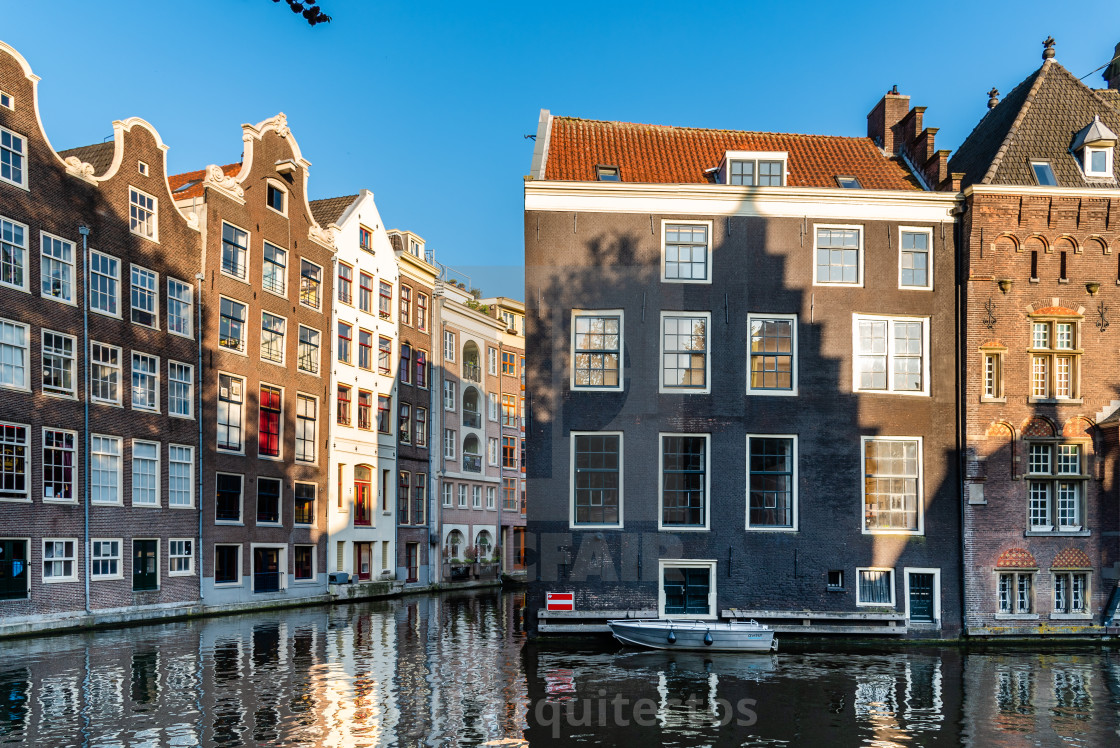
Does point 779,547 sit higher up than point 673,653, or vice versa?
point 779,547

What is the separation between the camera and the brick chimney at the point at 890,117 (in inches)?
1398

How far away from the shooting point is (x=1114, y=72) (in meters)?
36.7

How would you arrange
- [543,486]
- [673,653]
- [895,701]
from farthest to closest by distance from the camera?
[543,486] < [673,653] < [895,701]

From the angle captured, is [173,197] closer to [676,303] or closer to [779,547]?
[676,303]

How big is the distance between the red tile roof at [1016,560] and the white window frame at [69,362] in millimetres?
30834

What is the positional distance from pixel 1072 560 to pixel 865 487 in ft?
22.2

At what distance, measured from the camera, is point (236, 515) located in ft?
134

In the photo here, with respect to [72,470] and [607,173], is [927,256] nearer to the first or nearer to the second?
[607,173]

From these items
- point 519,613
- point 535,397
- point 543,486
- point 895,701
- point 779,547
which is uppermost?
point 535,397

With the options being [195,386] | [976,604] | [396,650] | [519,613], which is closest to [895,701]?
[976,604]

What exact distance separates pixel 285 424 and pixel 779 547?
82.3ft

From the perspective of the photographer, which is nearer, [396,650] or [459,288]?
[396,650]

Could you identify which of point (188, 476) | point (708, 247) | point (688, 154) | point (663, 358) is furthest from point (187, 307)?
point (708, 247)

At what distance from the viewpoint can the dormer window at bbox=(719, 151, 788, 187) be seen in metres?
30.1
